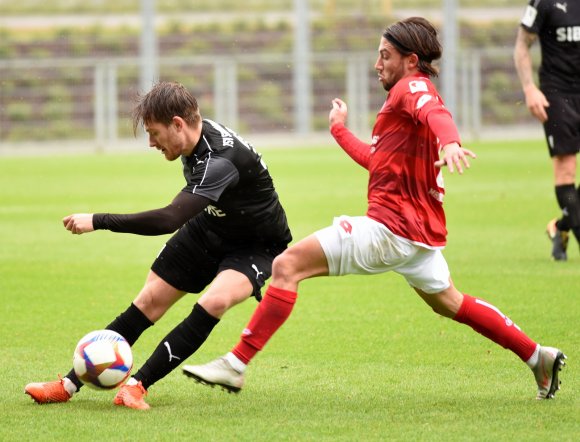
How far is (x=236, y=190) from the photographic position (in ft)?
21.7

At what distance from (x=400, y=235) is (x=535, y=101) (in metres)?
4.96

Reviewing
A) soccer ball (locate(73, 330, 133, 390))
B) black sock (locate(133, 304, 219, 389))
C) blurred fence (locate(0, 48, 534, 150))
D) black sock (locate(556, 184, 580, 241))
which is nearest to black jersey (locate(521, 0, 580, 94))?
black sock (locate(556, 184, 580, 241))

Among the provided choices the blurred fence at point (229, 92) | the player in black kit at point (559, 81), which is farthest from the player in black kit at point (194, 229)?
the blurred fence at point (229, 92)

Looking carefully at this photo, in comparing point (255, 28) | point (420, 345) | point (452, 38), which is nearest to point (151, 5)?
point (255, 28)

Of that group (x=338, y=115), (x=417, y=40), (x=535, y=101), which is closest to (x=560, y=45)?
(x=535, y=101)

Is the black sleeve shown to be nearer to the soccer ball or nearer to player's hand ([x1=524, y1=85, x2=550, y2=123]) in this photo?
the soccer ball

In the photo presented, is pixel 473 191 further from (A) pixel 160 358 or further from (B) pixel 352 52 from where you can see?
(B) pixel 352 52

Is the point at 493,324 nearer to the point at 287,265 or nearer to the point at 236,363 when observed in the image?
the point at 287,265

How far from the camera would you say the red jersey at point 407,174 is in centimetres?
607

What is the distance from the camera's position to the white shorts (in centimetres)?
602

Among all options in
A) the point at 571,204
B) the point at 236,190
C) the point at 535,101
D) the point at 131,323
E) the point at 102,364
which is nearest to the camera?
the point at 102,364

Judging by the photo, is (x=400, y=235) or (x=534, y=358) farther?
(x=534, y=358)

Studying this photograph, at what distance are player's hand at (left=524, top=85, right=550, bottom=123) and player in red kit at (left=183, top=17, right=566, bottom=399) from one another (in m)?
4.42

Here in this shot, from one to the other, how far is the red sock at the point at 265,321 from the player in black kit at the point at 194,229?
324 mm
